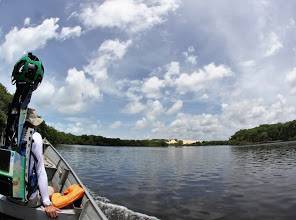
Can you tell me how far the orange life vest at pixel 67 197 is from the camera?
24.7 ft

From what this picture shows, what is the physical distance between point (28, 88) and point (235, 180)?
92.0ft

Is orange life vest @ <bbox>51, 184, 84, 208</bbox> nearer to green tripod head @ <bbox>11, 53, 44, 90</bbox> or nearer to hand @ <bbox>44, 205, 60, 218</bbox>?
hand @ <bbox>44, 205, 60, 218</bbox>

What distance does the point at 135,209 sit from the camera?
18969mm

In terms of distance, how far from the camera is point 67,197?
7.73m

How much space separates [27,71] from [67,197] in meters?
2.92

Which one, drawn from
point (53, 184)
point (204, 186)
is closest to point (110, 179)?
point (204, 186)

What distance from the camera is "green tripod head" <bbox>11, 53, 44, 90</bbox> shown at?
7.03m

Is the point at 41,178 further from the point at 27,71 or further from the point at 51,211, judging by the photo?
the point at 27,71

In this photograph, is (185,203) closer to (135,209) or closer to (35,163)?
(135,209)

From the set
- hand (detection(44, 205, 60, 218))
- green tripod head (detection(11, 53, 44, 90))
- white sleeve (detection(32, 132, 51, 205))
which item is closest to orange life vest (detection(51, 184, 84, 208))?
hand (detection(44, 205, 60, 218))

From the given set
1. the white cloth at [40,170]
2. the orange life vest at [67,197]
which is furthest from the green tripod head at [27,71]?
the orange life vest at [67,197]

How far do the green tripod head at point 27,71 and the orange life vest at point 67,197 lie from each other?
2.58 meters

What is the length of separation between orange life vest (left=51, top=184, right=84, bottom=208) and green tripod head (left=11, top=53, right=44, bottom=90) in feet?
8.47

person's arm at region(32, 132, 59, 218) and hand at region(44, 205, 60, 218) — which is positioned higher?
person's arm at region(32, 132, 59, 218)
